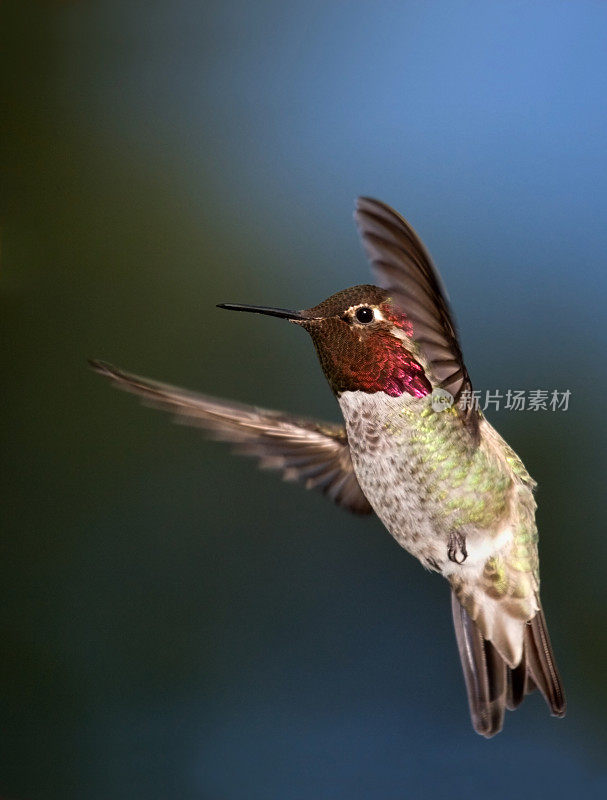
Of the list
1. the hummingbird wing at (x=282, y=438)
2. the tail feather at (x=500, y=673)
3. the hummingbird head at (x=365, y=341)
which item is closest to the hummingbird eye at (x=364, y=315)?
the hummingbird head at (x=365, y=341)

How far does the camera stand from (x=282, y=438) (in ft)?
2.77

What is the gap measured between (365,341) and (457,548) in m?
0.21

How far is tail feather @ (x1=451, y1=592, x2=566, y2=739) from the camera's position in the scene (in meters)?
0.83

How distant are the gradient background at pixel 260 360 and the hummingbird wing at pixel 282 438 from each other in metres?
0.24

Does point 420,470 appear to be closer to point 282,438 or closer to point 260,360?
point 282,438

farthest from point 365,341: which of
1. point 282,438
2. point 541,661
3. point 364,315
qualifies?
point 541,661

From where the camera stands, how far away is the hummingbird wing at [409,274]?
0.61m

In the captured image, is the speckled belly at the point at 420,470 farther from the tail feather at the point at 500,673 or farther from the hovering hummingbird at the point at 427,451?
the tail feather at the point at 500,673

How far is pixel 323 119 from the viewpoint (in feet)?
3.67

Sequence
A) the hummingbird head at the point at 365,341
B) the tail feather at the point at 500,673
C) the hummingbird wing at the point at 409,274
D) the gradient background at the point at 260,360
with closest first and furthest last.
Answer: the hummingbird wing at the point at 409,274, the hummingbird head at the point at 365,341, the tail feather at the point at 500,673, the gradient background at the point at 260,360

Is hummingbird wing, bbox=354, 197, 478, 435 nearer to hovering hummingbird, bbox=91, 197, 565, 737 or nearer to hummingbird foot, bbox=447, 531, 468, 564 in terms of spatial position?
hovering hummingbird, bbox=91, 197, 565, 737

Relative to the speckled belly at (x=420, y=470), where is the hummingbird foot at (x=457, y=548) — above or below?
below

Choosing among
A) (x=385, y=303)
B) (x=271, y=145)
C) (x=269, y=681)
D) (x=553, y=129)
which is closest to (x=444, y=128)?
(x=553, y=129)

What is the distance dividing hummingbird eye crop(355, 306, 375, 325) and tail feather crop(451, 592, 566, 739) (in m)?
0.30
